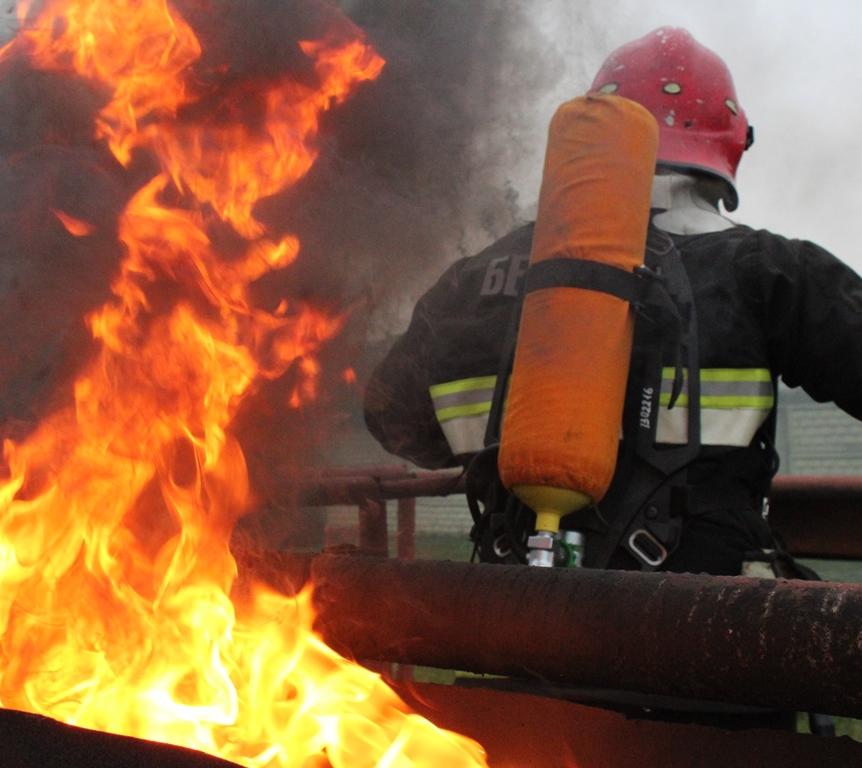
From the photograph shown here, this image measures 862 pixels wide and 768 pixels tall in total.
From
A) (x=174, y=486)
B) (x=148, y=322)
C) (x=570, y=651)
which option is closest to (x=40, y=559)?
(x=174, y=486)

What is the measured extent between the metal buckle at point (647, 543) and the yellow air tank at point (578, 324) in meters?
0.20

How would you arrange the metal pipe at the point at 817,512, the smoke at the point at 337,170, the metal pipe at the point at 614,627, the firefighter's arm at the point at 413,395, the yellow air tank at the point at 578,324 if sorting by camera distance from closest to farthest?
the metal pipe at the point at 614,627 → the yellow air tank at the point at 578,324 → the smoke at the point at 337,170 → the firefighter's arm at the point at 413,395 → the metal pipe at the point at 817,512

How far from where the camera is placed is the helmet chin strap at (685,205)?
276 centimetres

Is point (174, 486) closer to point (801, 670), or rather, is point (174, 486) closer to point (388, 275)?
point (388, 275)

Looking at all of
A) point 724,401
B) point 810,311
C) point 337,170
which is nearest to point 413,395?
point 337,170

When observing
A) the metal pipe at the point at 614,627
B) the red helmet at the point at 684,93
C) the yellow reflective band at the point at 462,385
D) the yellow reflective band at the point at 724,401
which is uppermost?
the red helmet at the point at 684,93

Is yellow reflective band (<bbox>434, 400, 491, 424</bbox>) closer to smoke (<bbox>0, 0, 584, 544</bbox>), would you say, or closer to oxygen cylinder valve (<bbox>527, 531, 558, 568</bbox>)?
smoke (<bbox>0, 0, 584, 544</bbox>)

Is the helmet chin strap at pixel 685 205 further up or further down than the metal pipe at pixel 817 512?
further up

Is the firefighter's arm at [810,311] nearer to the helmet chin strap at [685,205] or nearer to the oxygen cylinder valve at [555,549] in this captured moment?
the helmet chin strap at [685,205]

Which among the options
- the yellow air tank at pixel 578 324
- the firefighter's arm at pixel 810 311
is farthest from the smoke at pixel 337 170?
the firefighter's arm at pixel 810 311

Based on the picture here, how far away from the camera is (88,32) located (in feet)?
9.61

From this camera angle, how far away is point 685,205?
285 cm

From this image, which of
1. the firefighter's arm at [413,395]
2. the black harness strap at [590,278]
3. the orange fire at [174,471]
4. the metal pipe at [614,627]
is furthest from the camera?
the firefighter's arm at [413,395]

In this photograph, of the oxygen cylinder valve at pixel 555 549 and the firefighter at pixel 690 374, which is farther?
the firefighter at pixel 690 374
